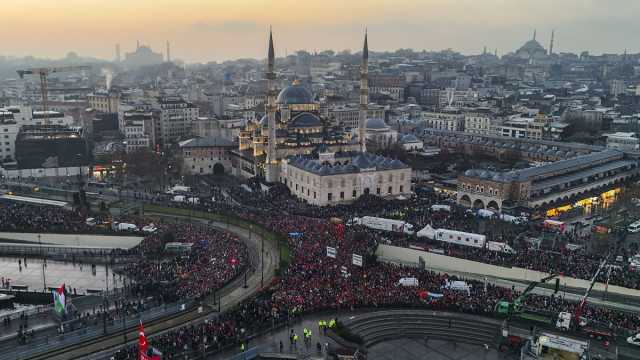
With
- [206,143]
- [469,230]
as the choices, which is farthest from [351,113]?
[469,230]

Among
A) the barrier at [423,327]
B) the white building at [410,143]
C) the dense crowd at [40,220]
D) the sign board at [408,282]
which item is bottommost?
the barrier at [423,327]

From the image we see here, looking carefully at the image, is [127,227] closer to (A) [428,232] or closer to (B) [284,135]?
(A) [428,232]

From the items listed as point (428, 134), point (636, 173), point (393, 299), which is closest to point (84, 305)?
point (393, 299)

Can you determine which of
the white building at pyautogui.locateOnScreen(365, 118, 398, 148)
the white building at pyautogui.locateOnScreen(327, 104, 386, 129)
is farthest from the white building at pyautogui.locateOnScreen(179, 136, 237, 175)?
the white building at pyautogui.locateOnScreen(327, 104, 386, 129)

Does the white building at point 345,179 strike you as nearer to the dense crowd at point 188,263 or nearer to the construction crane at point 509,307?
the dense crowd at point 188,263

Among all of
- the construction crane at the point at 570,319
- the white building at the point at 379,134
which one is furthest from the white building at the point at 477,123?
the construction crane at the point at 570,319

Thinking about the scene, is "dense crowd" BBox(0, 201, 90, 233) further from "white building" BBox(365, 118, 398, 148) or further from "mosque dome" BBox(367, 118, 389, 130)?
"mosque dome" BBox(367, 118, 389, 130)
